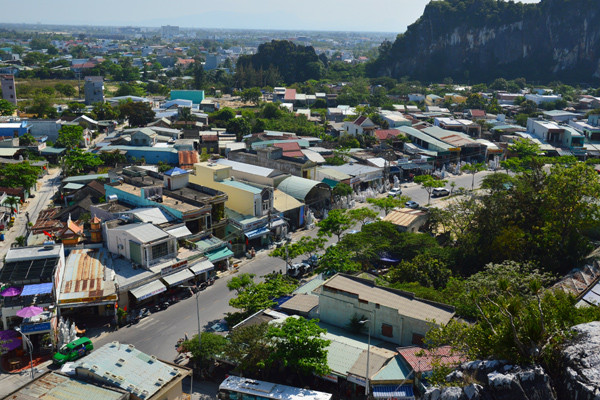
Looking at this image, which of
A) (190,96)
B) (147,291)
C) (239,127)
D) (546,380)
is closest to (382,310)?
(546,380)

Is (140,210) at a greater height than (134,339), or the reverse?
(140,210)

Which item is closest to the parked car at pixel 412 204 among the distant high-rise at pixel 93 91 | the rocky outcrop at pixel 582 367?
the rocky outcrop at pixel 582 367

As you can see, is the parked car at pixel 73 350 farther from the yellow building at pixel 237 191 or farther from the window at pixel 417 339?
the yellow building at pixel 237 191

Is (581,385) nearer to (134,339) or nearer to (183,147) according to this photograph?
(134,339)

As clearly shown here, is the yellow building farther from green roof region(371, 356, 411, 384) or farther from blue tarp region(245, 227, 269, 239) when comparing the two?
green roof region(371, 356, 411, 384)

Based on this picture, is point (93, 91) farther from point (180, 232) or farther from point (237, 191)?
point (180, 232)

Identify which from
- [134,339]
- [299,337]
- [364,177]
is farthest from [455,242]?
[134,339]

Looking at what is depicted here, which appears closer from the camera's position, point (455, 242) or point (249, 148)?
point (455, 242)
